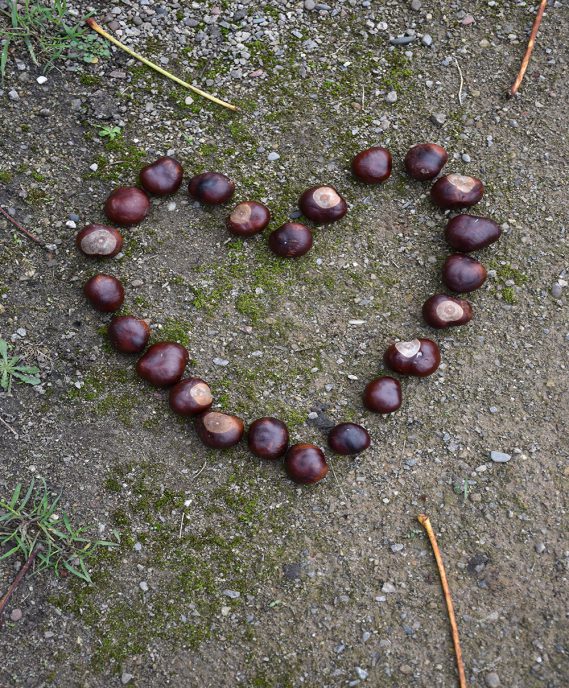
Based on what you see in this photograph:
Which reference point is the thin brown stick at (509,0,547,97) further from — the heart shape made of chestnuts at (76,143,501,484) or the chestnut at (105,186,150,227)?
the chestnut at (105,186,150,227)

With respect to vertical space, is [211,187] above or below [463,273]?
below

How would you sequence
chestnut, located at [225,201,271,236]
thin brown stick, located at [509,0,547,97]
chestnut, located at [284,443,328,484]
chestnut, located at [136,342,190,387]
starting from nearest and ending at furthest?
chestnut, located at [284,443,328,484] → chestnut, located at [136,342,190,387] → chestnut, located at [225,201,271,236] → thin brown stick, located at [509,0,547,97]

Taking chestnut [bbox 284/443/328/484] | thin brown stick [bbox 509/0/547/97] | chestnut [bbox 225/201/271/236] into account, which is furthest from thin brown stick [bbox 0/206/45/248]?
thin brown stick [bbox 509/0/547/97]

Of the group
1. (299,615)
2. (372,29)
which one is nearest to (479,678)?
(299,615)

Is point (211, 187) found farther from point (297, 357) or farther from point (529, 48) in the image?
point (529, 48)

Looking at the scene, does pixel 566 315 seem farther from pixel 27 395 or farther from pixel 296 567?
pixel 27 395

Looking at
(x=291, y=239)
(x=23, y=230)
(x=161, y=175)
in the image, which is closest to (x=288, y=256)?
(x=291, y=239)

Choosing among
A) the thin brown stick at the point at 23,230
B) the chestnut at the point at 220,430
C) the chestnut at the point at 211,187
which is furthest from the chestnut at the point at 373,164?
the thin brown stick at the point at 23,230
